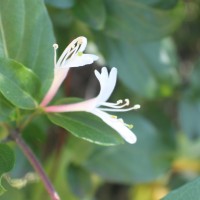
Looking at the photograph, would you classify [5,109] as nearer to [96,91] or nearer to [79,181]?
[79,181]

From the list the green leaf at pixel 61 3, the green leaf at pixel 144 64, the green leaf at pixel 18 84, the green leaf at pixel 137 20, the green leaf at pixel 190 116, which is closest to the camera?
the green leaf at pixel 18 84

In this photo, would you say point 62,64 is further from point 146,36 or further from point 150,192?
point 150,192

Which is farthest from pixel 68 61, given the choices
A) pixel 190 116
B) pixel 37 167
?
pixel 190 116

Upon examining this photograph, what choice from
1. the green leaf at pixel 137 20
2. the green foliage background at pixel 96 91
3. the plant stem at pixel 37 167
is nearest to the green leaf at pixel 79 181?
the green foliage background at pixel 96 91

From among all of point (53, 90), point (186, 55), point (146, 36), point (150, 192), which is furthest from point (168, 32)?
point (186, 55)

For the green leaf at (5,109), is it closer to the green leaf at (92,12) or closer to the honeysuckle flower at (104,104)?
the honeysuckle flower at (104,104)
